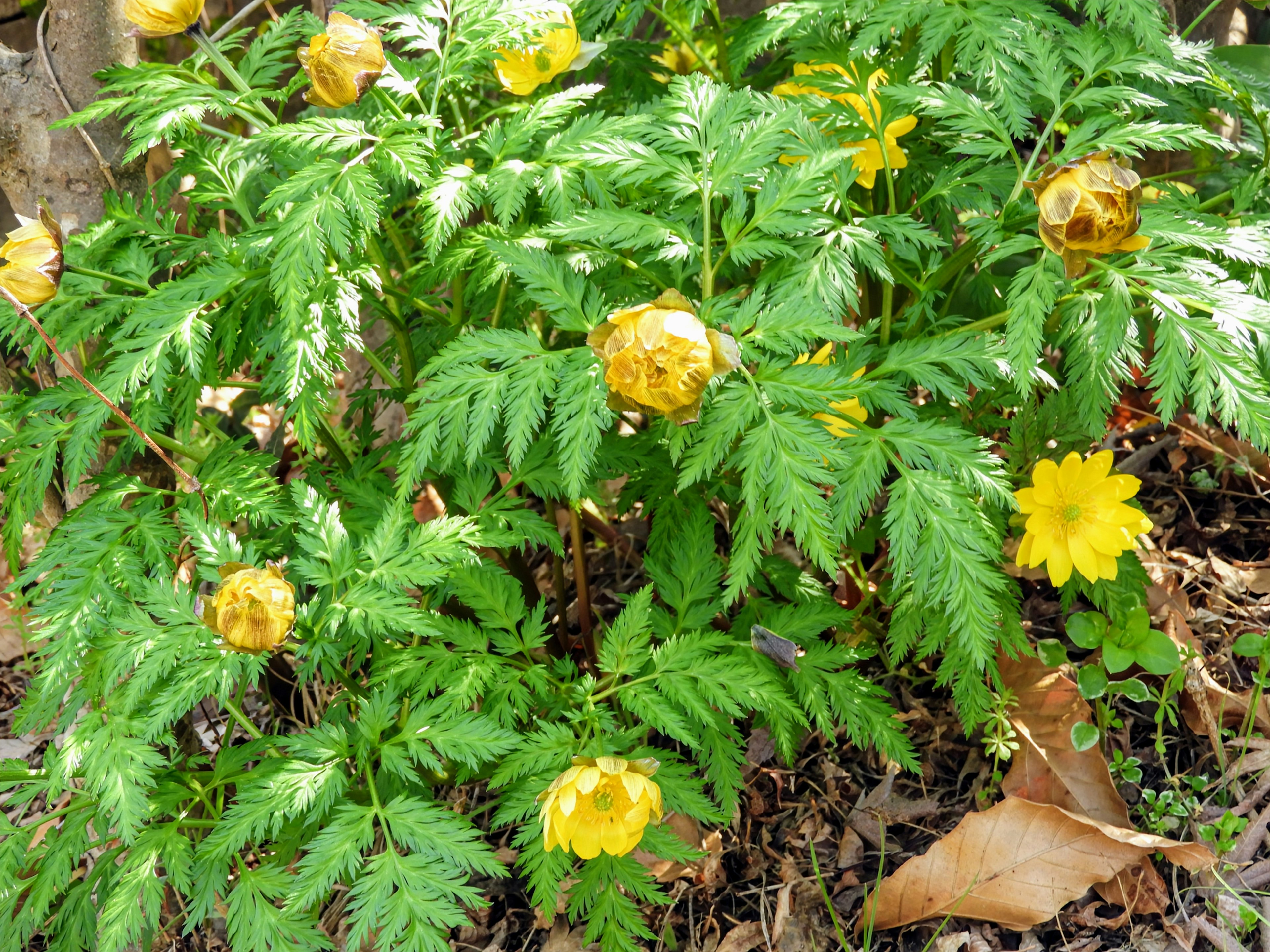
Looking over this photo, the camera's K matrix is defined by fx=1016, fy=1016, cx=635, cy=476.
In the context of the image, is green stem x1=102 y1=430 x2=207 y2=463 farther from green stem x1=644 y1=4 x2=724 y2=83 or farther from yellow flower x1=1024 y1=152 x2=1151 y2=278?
yellow flower x1=1024 y1=152 x2=1151 y2=278

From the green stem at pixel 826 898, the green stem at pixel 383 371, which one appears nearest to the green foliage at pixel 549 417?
the green stem at pixel 383 371

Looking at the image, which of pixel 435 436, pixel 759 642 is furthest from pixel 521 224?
pixel 759 642

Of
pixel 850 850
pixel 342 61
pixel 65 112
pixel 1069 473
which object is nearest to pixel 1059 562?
pixel 1069 473

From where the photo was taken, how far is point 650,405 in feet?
4.65

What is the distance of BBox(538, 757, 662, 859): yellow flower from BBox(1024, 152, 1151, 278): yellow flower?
3.22 ft

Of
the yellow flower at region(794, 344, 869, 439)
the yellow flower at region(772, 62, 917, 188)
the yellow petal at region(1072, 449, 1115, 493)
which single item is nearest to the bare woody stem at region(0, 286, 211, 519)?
the yellow flower at region(794, 344, 869, 439)

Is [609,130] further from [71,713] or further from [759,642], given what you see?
[71,713]

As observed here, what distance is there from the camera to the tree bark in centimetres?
202

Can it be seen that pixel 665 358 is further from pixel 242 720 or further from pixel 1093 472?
pixel 242 720

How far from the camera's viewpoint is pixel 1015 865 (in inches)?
70.6

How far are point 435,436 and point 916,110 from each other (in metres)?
0.98

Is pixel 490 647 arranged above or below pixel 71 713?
below

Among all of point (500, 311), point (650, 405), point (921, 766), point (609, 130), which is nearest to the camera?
point (650, 405)

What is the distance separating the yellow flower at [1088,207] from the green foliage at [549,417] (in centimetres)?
8
